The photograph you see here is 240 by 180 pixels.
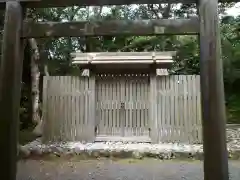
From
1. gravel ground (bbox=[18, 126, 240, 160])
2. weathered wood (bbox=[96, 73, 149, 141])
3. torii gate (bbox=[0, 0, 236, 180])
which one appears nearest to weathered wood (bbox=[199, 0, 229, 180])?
torii gate (bbox=[0, 0, 236, 180])

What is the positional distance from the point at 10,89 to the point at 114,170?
3.64 metres

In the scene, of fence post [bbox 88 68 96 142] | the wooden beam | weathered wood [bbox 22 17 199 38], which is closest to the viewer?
the wooden beam

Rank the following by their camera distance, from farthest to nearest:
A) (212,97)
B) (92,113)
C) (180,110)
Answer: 1. (92,113)
2. (180,110)
3. (212,97)

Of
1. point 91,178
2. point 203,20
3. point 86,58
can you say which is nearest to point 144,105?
point 86,58

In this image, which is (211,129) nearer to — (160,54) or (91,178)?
(91,178)

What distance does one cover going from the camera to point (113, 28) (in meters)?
3.70

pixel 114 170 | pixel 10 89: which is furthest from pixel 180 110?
pixel 10 89

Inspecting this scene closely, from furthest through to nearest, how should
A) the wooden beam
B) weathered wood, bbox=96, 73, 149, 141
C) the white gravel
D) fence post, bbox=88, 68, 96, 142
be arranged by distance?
weathered wood, bbox=96, 73, 149, 141 < fence post, bbox=88, 68, 96, 142 < the white gravel < the wooden beam

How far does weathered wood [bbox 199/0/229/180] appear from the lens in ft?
10.9

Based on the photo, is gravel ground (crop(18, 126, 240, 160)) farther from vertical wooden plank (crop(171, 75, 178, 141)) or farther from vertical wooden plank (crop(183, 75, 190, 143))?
vertical wooden plank (crop(171, 75, 178, 141))

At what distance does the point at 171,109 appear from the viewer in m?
9.30

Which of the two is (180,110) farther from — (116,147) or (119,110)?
(116,147)

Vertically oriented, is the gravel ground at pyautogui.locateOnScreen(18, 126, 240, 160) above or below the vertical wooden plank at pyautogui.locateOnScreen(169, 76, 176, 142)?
below

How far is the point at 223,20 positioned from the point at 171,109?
7.32 m
